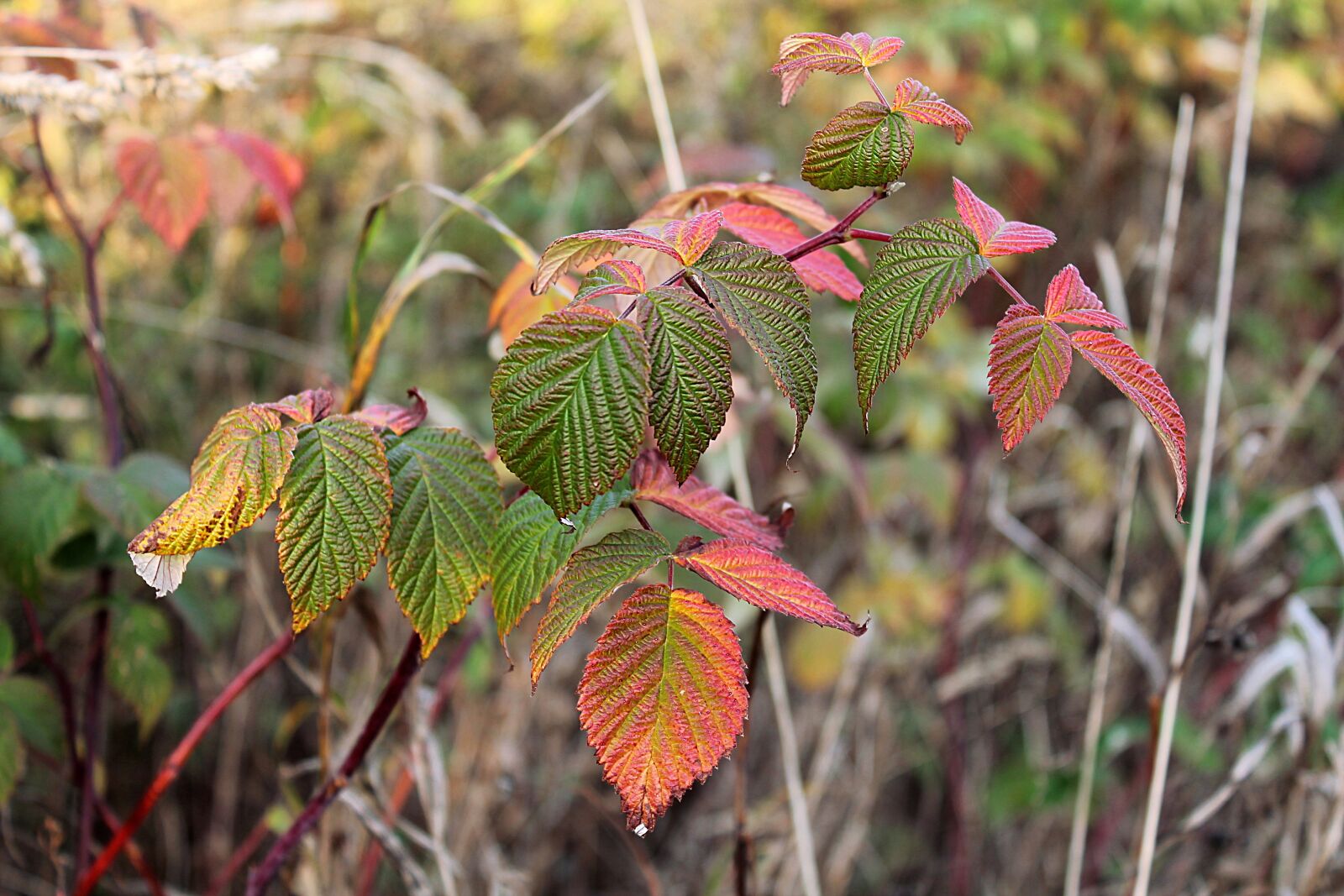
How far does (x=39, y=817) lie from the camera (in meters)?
1.50

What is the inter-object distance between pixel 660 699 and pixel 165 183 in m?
0.76

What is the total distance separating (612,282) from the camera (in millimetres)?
580

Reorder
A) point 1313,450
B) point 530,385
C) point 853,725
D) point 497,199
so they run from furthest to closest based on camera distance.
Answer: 1. point 1313,450
2. point 497,199
3. point 853,725
4. point 530,385

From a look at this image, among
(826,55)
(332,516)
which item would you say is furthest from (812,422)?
(332,516)

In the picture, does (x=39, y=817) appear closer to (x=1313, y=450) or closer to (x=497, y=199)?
(x=497, y=199)

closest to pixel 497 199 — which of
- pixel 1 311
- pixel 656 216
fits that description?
pixel 1 311

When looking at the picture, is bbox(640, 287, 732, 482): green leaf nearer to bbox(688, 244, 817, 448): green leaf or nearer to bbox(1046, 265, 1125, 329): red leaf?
bbox(688, 244, 817, 448): green leaf

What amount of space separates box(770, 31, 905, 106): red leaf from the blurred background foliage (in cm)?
40

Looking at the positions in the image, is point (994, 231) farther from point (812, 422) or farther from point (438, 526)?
point (812, 422)

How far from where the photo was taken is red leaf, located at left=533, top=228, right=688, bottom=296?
555 mm

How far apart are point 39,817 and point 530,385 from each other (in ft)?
4.75

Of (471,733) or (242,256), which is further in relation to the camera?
(242,256)

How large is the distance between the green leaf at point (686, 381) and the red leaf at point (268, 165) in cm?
67

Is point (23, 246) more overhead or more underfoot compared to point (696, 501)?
more overhead
